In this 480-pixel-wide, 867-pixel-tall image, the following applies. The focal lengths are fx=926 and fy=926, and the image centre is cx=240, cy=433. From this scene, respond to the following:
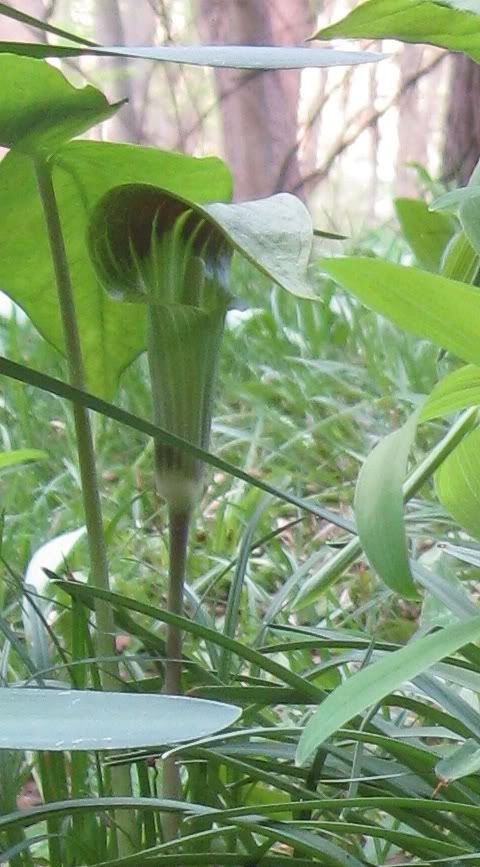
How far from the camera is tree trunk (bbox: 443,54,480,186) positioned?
1.67 m

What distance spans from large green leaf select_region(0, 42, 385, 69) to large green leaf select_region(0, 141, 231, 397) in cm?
4

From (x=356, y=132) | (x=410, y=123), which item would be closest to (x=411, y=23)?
(x=356, y=132)

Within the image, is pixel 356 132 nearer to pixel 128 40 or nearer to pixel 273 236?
pixel 128 40

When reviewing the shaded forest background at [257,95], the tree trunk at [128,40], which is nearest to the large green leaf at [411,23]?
the shaded forest background at [257,95]

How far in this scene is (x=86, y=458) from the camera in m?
0.28

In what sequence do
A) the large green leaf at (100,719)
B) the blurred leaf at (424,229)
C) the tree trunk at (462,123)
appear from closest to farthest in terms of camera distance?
the large green leaf at (100,719)
the blurred leaf at (424,229)
the tree trunk at (462,123)

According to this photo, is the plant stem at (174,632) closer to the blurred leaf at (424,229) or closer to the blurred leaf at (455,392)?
the blurred leaf at (455,392)

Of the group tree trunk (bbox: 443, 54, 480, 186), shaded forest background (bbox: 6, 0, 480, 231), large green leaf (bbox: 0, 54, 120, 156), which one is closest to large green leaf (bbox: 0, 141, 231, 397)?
large green leaf (bbox: 0, 54, 120, 156)

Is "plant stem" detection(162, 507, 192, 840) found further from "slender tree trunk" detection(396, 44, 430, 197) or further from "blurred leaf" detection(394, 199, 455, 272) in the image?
"slender tree trunk" detection(396, 44, 430, 197)

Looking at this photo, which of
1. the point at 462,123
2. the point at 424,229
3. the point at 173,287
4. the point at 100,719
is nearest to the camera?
the point at 100,719

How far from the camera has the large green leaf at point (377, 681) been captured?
19cm

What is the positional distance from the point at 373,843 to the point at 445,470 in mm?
152

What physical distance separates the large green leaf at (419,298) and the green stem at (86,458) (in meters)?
0.10

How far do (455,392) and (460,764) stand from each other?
94 mm
